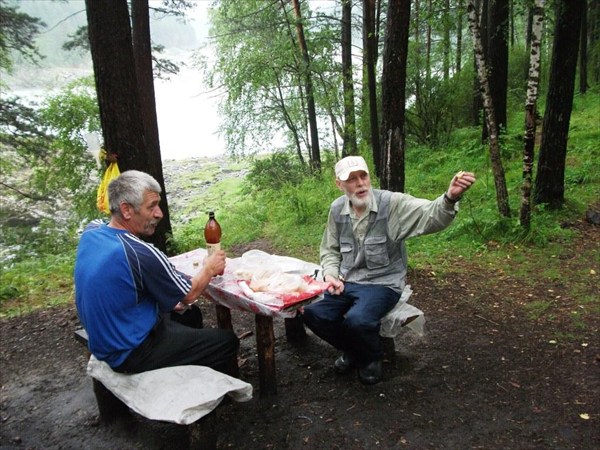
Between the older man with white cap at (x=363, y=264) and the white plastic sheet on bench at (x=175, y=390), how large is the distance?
92 cm

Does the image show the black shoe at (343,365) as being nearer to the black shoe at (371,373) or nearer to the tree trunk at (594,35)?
the black shoe at (371,373)

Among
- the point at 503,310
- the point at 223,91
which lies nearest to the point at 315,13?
the point at 223,91

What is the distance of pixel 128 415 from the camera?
3.10 m

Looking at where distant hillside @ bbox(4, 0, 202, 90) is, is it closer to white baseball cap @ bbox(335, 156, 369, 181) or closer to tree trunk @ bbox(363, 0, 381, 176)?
tree trunk @ bbox(363, 0, 381, 176)

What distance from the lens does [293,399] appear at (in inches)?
124

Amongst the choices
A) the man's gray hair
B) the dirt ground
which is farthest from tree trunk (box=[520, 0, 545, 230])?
Answer: the man's gray hair

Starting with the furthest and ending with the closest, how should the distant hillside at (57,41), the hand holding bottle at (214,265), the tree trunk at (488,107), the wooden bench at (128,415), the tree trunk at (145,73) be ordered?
the distant hillside at (57,41) → the tree trunk at (145,73) → the tree trunk at (488,107) → the hand holding bottle at (214,265) → the wooden bench at (128,415)

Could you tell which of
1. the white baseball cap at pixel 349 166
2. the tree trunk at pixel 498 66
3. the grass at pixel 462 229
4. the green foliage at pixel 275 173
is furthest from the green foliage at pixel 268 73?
the white baseball cap at pixel 349 166

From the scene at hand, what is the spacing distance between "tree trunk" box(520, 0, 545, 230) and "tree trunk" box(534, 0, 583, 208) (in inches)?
37.5

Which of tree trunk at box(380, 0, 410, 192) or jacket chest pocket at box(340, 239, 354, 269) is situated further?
tree trunk at box(380, 0, 410, 192)

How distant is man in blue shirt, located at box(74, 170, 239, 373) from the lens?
2.46 meters

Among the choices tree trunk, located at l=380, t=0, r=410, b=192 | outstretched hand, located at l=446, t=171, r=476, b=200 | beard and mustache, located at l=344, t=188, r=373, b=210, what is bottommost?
beard and mustache, located at l=344, t=188, r=373, b=210

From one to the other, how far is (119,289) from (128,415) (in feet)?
3.85

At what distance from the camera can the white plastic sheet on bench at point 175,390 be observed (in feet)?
7.67
